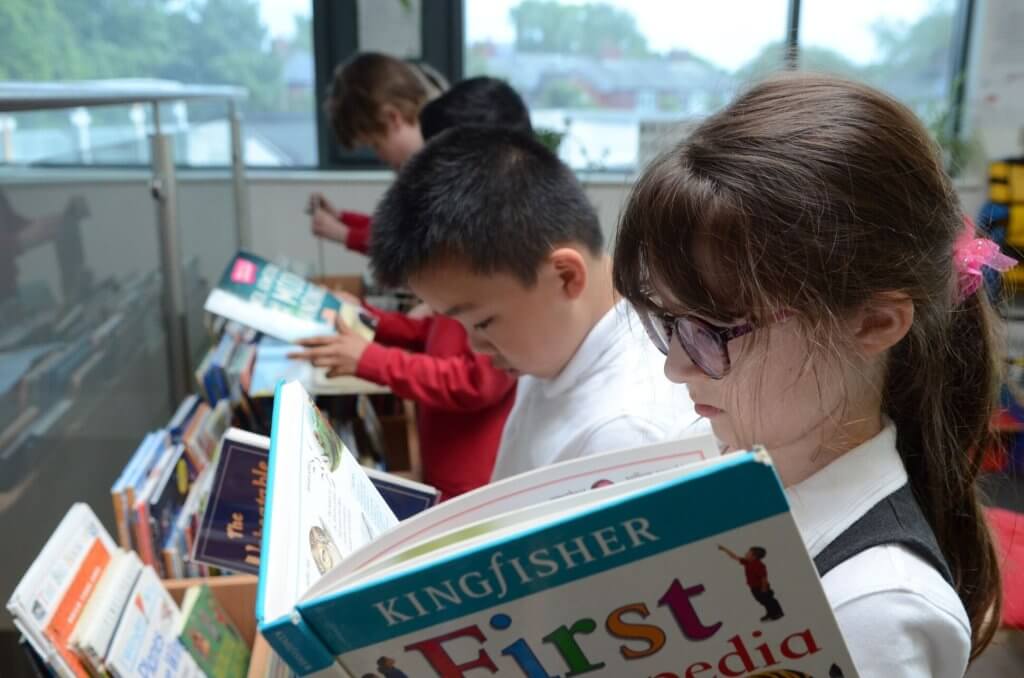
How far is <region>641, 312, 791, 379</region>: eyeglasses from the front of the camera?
0.58 meters

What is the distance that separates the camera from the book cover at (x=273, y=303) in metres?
1.46

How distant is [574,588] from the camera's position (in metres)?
0.37

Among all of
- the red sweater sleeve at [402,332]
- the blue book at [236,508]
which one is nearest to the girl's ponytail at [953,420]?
the blue book at [236,508]

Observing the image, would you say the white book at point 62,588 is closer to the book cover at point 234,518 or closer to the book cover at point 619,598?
the book cover at point 234,518

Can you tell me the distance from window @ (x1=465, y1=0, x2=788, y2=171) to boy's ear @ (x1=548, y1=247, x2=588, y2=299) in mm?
2361

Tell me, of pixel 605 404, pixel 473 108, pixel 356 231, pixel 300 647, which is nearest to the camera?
pixel 300 647

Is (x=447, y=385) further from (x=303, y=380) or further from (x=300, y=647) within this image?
(x=300, y=647)

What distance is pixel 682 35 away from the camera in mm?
3381

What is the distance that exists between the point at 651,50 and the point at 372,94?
1742 millimetres

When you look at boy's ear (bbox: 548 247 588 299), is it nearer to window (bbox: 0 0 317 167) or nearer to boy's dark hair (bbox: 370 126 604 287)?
boy's dark hair (bbox: 370 126 604 287)

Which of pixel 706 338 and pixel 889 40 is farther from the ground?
pixel 889 40

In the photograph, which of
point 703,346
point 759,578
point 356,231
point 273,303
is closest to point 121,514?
point 273,303

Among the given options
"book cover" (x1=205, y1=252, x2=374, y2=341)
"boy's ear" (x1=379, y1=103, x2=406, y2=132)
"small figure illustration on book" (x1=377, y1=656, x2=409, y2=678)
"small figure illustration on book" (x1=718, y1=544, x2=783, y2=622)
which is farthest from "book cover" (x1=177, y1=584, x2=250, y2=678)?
"boy's ear" (x1=379, y1=103, x2=406, y2=132)

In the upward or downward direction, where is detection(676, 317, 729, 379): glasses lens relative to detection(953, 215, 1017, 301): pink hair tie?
downward
